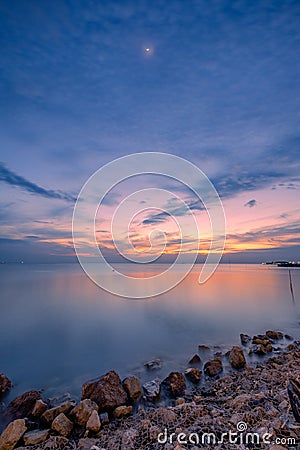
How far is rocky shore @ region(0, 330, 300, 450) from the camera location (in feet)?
11.9

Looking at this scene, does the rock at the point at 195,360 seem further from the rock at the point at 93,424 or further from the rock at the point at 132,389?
the rock at the point at 93,424

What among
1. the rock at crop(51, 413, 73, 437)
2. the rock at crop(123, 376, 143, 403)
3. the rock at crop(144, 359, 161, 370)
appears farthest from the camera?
the rock at crop(144, 359, 161, 370)

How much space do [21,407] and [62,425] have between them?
1608mm

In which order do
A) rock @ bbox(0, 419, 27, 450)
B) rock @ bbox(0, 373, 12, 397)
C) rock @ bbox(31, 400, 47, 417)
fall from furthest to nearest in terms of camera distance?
rock @ bbox(0, 373, 12, 397) → rock @ bbox(31, 400, 47, 417) → rock @ bbox(0, 419, 27, 450)

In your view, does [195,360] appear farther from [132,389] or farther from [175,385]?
[132,389]

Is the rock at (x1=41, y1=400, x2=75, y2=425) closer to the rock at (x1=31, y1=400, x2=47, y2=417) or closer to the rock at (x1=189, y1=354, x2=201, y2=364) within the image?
the rock at (x1=31, y1=400, x2=47, y2=417)

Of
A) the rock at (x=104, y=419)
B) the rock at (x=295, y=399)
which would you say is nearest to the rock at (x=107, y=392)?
the rock at (x=104, y=419)

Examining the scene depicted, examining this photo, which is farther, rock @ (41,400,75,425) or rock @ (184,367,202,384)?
rock @ (184,367,202,384)

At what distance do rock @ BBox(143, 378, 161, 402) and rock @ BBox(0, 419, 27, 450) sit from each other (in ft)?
9.35

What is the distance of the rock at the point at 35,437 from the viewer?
4207 mm

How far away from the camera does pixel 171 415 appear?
176 inches

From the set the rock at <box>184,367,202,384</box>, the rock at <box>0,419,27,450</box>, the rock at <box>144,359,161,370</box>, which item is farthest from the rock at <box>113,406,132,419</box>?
the rock at <box>144,359,161,370</box>

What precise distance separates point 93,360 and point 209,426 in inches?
242

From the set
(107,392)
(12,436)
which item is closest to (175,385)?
(107,392)
